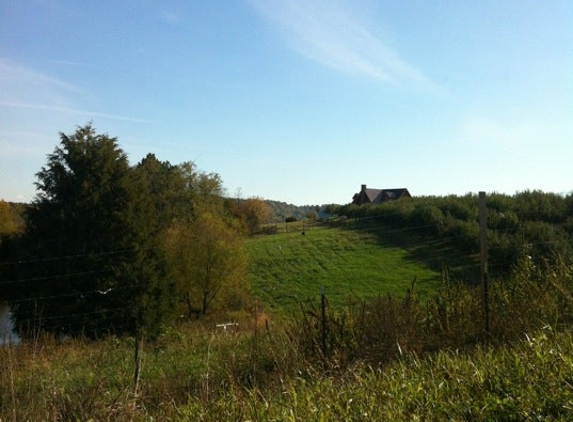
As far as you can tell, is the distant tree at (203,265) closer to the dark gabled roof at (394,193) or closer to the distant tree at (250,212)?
the distant tree at (250,212)

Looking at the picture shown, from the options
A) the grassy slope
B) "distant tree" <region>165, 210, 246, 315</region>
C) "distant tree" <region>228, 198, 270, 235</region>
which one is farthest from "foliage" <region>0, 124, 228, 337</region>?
"distant tree" <region>228, 198, 270, 235</region>

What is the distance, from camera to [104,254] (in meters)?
21.7

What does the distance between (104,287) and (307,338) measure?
Result: 17259 millimetres

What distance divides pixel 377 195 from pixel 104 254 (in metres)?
70.0

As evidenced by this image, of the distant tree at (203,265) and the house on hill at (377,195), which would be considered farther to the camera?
the house on hill at (377,195)

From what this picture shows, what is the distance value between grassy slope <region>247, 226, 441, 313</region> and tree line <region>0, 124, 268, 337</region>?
334 centimetres

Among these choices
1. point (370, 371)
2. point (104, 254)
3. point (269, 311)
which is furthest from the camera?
point (269, 311)

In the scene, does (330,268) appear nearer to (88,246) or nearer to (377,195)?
(88,246)

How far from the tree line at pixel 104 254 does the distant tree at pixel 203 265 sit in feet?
0.19

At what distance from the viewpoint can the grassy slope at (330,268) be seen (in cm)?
3045

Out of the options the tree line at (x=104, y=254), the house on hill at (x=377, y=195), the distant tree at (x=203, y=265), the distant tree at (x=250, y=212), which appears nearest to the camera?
the tree line at (x=104, y=254)

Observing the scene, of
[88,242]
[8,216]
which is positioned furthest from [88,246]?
[8,216]

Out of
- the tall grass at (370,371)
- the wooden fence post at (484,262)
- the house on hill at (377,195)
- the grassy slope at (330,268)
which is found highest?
the house on hill at (377,195)

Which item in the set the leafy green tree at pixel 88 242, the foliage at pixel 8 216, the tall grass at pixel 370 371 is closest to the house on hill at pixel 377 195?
the foliage at pixel 8 216
